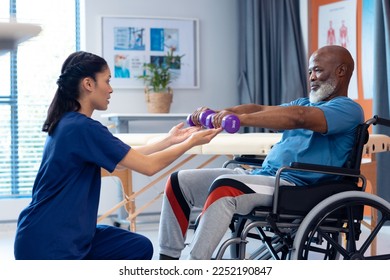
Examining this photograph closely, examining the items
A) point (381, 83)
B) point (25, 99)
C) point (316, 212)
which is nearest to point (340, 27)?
point (381, 83)

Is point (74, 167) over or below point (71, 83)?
below

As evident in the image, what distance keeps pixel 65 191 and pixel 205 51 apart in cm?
350

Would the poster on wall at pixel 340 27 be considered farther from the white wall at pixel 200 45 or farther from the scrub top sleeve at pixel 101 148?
the scrub top sleeve at pixel 101 148

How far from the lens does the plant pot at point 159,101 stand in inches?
195

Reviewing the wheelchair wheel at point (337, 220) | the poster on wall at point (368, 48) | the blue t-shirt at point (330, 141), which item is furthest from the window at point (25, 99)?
the wheelchair wheel at point (337, 220)

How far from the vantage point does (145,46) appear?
16.8 ft

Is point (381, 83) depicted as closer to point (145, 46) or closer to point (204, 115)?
point (145, 46)

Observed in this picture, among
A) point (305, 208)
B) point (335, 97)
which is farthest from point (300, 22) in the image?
point (305, 208)

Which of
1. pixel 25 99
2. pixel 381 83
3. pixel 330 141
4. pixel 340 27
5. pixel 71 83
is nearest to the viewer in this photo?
pixel 71 83

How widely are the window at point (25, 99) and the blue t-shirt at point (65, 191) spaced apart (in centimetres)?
316

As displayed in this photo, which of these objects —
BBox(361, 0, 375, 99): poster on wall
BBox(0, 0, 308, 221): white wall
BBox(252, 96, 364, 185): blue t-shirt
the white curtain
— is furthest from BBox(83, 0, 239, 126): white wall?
BBox(252, 96, 364, 185): blue t-shirt

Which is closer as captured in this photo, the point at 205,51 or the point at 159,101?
the point at 159,101

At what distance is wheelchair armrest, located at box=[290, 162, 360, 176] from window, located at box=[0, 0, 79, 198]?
10.9ft
